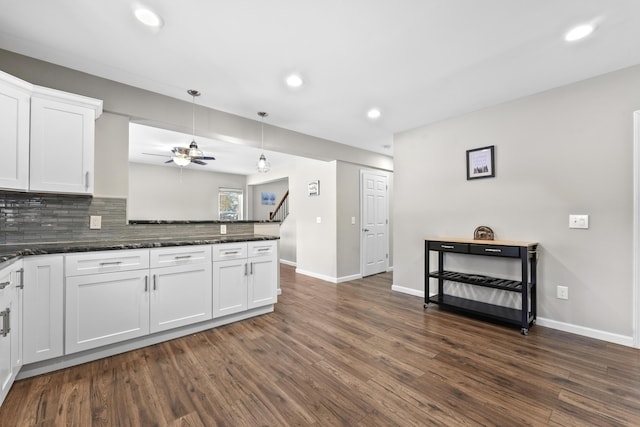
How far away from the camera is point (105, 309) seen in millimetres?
2229

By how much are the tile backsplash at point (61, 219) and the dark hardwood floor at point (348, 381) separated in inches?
43.7

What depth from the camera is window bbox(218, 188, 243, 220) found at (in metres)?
8.23

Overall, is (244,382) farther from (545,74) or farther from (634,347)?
(545,74)

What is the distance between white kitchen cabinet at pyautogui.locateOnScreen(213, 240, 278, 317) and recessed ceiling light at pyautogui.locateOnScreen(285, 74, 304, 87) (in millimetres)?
1719

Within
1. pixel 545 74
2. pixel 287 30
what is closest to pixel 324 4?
pixel 287 30

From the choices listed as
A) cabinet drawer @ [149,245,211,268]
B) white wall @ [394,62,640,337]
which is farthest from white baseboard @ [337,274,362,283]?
cabinet drawer @ [149,245,211,268]

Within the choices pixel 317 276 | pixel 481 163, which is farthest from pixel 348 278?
pixel 481 163

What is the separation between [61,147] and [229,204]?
6.25 m

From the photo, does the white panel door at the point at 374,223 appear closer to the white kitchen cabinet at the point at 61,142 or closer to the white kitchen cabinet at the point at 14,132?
the white kitchen cabinet at the point at 61,142

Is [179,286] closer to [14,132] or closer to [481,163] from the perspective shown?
[14,132]

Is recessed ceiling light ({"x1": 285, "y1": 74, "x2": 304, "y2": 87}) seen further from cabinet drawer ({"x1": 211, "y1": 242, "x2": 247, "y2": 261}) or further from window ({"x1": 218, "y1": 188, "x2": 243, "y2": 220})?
window ({"x1": 218, "y1": 188, "x2": 243, "y2": 220})

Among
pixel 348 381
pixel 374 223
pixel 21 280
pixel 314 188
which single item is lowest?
pixel 348 381

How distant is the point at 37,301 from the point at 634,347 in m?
4.77

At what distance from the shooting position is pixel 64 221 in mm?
2484
